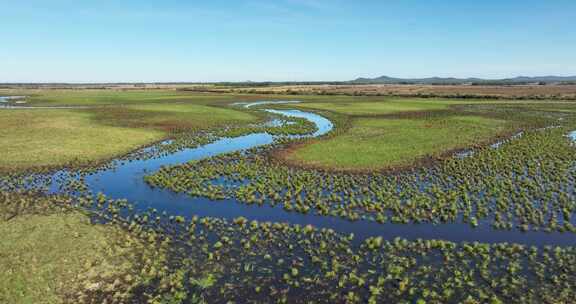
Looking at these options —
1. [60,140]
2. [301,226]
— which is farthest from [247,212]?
[60,140]

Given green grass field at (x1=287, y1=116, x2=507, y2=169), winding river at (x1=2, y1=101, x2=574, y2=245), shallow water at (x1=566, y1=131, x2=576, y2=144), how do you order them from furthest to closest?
shallow water at (x1=566, y1=131, x2=576, y2=144)
green grass field at (x1=287, y1=116, x2=507, y2=169)
winding river at (x1=2, y1=101, x2=574, y2=245)

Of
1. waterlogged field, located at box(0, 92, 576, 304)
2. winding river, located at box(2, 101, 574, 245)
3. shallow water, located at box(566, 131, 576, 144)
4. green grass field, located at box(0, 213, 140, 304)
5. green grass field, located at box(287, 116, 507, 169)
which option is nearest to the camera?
green grass field, located at box(0, 213, 140, 304)

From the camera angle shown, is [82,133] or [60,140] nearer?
[60,140]

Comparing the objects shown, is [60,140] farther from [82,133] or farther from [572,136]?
[572,136]

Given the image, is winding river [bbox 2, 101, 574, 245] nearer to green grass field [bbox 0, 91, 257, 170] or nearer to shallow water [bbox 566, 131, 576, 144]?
green grass field [bbox 0, 91, 257, 170]

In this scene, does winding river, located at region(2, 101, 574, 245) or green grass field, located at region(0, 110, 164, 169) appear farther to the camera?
green grass field, located at region(0, 110, 164, 169)

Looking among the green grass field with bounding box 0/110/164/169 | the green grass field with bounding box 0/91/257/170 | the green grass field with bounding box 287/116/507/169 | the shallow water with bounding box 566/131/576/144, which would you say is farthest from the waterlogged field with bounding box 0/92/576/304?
the shallow water with bounding box 566/131/576/144

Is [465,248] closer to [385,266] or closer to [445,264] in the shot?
[445,264]

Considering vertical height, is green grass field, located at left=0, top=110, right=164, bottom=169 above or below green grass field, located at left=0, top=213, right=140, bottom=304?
above
